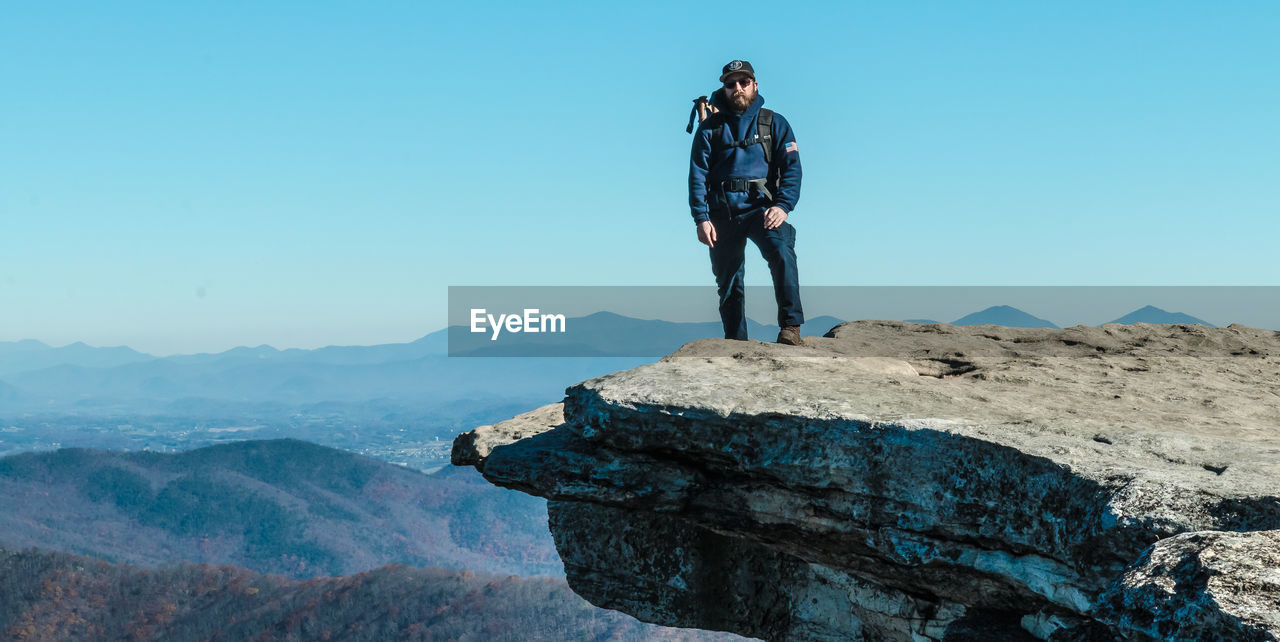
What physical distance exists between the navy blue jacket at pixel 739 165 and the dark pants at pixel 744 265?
0.23 metres

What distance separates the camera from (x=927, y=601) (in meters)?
8.80

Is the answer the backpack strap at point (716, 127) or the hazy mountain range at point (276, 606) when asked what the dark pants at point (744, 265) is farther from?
the hazy mountain range at point (276, 606)

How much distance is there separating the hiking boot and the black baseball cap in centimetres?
331

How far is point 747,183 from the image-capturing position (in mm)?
12516

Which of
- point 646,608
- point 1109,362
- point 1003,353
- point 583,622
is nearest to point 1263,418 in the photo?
point 1109,362

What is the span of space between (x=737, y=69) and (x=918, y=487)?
6631mm

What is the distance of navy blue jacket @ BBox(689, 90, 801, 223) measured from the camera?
1251 cm

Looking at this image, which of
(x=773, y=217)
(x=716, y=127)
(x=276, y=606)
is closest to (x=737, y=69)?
(x=716, y=127)

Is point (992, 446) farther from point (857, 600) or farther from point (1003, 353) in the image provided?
point (1003, 353)

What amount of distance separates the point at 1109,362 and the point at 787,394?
16.9ft

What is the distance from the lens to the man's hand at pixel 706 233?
1254 centimetres

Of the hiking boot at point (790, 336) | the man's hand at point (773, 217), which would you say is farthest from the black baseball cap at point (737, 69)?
the hiking boot at point (790, 336)

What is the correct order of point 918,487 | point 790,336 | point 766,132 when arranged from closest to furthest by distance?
point 918,487 < point 790,336 < point 766,132

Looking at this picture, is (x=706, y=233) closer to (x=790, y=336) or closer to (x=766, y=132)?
(x=766, y=132)
